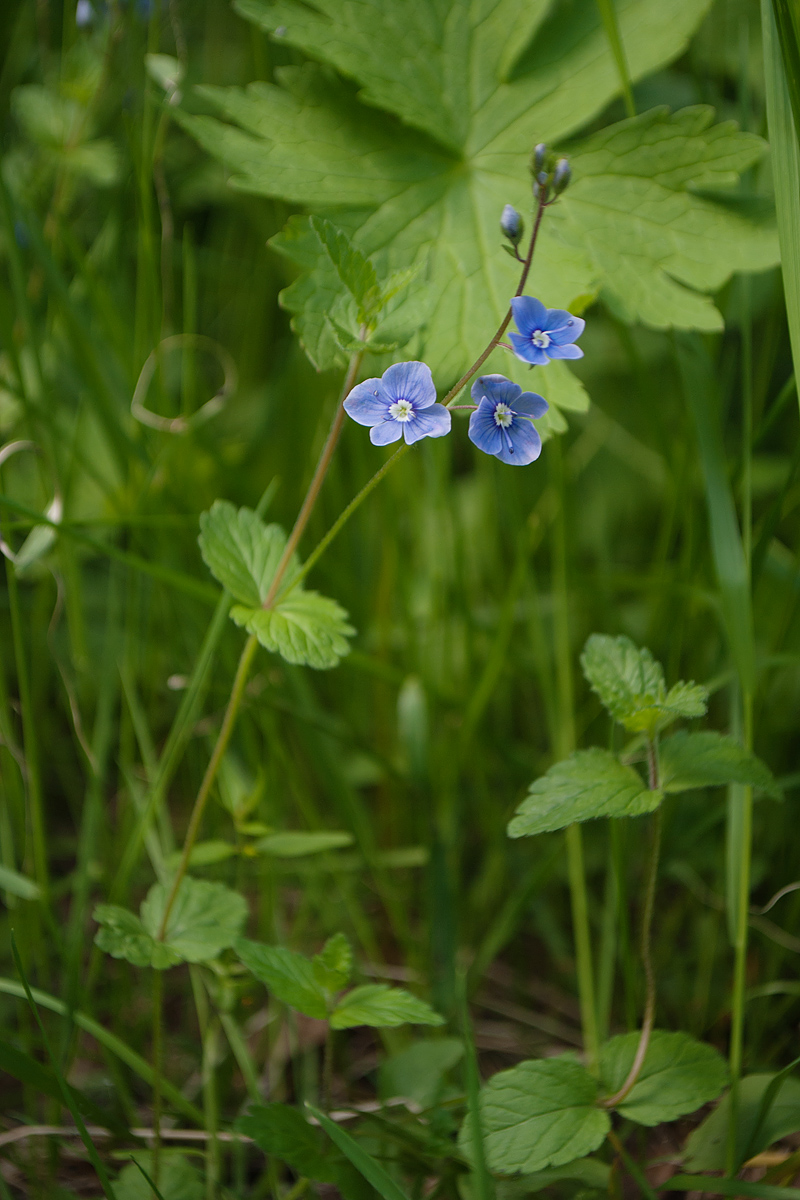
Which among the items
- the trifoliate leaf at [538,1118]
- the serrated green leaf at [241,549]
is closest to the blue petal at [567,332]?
the serrated green leaf at [241,549]

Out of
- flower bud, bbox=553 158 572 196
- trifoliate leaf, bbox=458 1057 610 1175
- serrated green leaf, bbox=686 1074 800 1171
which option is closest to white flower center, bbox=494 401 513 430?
flower bud, bbox=553 158 572 196

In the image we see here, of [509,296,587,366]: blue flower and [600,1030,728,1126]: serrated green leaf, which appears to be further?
[600,1030,728,1126]: serrated green leaf

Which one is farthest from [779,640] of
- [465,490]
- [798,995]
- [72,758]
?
[72,758]

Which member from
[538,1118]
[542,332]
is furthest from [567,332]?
[538,1118]

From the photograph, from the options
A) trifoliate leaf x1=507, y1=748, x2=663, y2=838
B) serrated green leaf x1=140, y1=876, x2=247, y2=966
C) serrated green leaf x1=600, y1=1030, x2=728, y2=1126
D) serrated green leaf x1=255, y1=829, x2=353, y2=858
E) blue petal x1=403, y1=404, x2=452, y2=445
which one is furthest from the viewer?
serrated green leaf x1=255, y1=829, x2=353, y2=858

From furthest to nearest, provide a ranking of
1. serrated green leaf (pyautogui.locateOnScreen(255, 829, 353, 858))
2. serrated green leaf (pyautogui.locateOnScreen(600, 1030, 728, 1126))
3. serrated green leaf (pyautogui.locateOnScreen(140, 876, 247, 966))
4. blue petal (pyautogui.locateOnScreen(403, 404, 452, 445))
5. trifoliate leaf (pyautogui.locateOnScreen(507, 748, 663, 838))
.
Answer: serrated green leaf (pyautogui.locateOnScreen(255, 829, 353, 858)) → serrated green leaf (pyautogui.locateOnScreen(140, 876, 247, 966)) → serrated green leaf (pyautogui.locateOnScreen(600, 1030, 728, 1126)) → trifoliate leaf (pyautogui.locateOnScreen(507, 748, 663, 838)) → blue petal (pyautogui.locateOnScreen(403, 404, 452, 445))

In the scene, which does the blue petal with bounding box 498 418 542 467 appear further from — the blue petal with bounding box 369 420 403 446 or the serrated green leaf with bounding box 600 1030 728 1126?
the serrated green leaf with bounding box 600 1030 728 1126

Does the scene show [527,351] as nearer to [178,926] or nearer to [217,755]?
[217,755]
